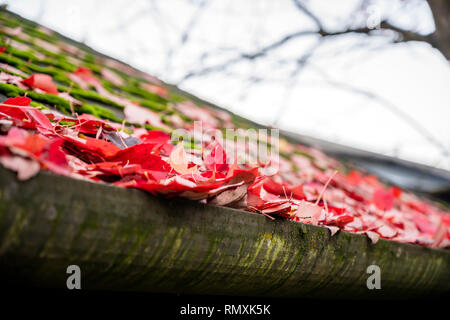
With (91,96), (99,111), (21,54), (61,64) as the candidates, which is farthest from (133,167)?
(61,64)

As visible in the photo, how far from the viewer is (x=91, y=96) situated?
179 centimetres

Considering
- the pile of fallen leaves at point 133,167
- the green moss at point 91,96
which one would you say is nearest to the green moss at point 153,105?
the green moss at point 91,96

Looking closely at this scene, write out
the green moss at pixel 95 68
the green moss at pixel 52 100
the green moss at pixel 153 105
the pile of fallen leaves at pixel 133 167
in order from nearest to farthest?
1. the pile of fallen leaves at pixel 133 167
2. the green moss at pixel 52 100
3. the green moss at pixel 153 105
4. the green moss at pixel 95 68

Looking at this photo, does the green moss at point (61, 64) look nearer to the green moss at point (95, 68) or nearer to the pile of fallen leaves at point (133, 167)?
the green moss at point (95, 68)

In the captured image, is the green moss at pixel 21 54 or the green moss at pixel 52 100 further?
the green moss at pixel 21 54

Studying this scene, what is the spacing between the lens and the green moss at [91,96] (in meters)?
1.67

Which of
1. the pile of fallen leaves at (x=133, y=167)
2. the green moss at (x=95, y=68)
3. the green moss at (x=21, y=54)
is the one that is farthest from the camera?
the green moss at (x=95, y=68)

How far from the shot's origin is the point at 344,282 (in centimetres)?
93

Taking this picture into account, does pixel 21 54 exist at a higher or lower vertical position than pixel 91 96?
higher

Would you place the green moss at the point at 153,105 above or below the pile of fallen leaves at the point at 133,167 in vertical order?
above

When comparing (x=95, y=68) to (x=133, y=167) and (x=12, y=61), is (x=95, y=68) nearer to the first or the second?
(x=12, y=61)
